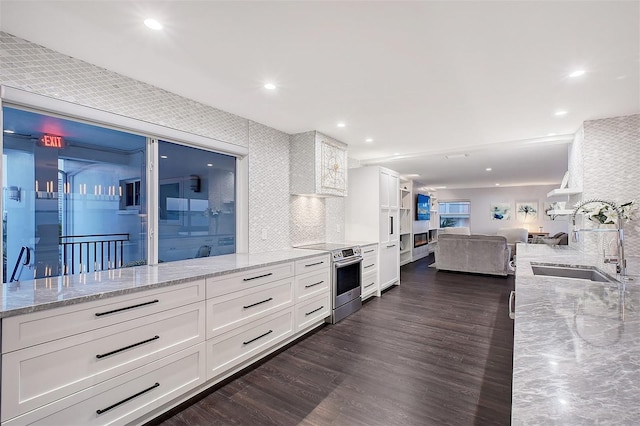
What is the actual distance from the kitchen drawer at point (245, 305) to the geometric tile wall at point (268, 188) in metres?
0.80

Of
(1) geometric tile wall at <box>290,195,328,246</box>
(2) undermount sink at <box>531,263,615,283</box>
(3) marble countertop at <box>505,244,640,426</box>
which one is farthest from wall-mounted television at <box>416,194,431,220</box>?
(3) marble countertop at <box>505,244,640,426</box>

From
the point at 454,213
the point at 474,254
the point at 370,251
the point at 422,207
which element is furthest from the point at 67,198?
the point at 454,213

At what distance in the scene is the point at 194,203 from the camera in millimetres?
3160

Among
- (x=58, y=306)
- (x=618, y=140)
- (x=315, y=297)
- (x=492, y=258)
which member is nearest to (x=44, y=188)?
(x=58, y=306)

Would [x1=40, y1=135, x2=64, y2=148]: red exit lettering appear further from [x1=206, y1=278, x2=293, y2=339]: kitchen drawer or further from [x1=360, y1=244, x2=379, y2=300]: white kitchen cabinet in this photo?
[x1=360, y1=244, x2=379, y2=300]: white kitchen cabinet

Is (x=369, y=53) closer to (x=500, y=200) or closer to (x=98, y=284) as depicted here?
(x=98, y=284)

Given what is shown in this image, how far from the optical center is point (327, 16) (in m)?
1.66

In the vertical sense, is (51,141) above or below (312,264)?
above

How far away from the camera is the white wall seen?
10242mm

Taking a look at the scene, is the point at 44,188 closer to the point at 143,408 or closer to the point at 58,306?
the point at 58,306

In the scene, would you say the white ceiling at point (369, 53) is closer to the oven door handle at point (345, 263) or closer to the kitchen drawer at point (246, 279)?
the kitchen drawer at point (246, 279)

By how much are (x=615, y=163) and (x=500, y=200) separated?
8.47m

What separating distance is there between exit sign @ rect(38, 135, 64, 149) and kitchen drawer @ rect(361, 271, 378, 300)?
11.9 ft

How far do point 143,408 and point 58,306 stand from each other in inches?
32.6
